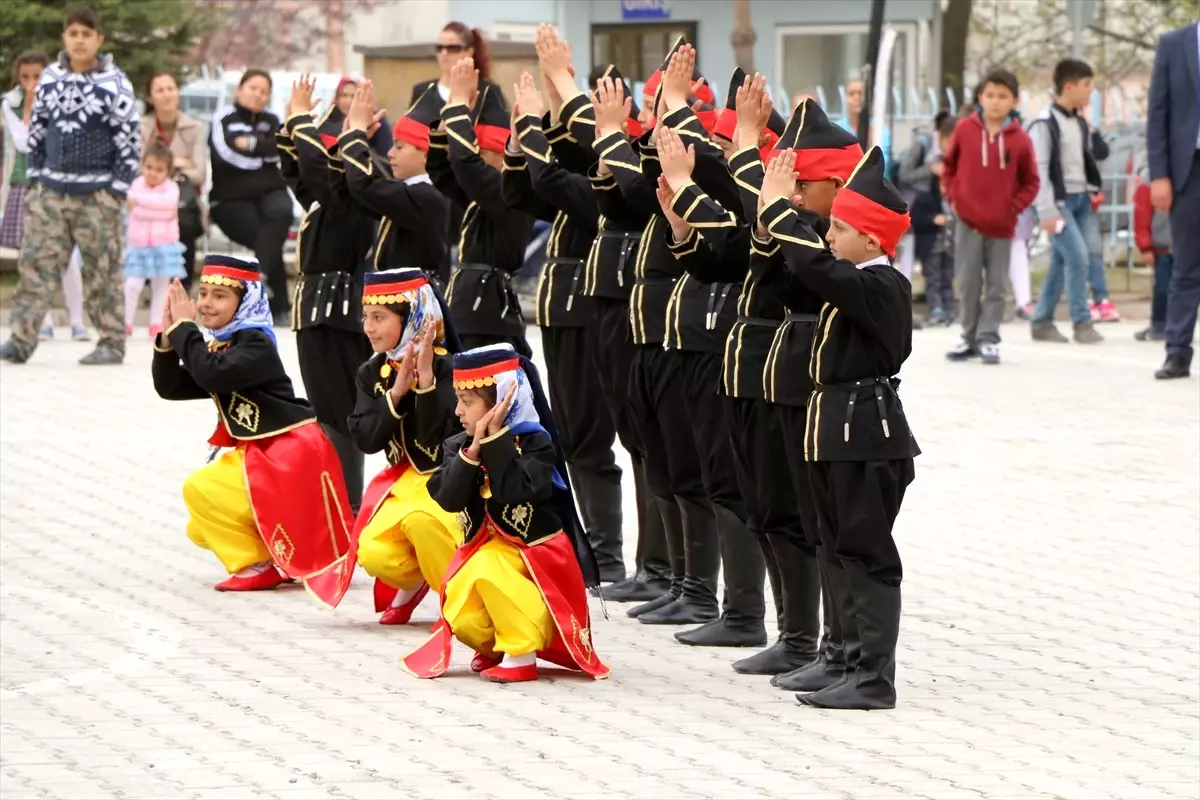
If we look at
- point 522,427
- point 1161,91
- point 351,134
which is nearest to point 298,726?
point 522,427

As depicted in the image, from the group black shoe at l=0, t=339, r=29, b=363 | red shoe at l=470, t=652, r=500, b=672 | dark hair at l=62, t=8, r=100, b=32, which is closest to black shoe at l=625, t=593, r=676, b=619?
red shoe at l=470, t=652, r=500, b=672

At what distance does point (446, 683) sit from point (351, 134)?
9.71 ft

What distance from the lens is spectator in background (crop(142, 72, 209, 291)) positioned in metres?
18.5

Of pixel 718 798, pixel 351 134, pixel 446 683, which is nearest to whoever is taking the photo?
pixel 718 798

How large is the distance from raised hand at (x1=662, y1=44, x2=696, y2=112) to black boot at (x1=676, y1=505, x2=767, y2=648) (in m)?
1.41

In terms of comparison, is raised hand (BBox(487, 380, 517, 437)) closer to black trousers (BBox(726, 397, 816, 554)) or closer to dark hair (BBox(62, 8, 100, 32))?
black trousers (BBox(726, 397, 816, 554))

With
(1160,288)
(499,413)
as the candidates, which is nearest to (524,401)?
(499,413)

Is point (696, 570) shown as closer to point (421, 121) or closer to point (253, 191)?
point (421, 121)

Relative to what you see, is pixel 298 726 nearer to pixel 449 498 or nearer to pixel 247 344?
pixel 449 498

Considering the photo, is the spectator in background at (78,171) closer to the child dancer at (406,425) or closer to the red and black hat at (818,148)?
the child dancer at (406,425)

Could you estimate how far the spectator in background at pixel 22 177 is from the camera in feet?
55.4

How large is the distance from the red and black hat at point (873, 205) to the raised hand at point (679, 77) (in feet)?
3.61

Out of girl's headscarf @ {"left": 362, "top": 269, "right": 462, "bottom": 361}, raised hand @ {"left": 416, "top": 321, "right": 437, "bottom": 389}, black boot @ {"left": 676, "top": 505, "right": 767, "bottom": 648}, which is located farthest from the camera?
girl's headscarf @ {"left": 362, "top": 269, "right": 462, "bottom": 361}

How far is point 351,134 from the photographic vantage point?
9.40 meters
